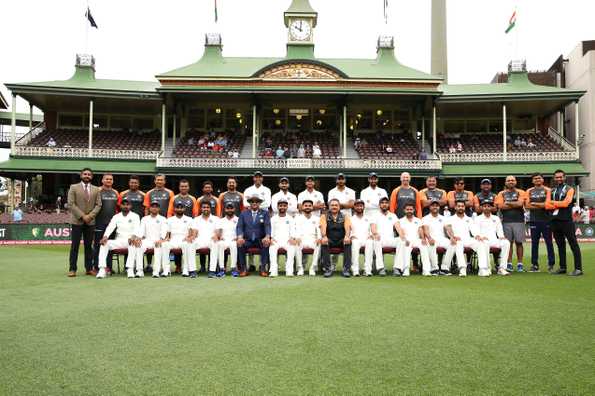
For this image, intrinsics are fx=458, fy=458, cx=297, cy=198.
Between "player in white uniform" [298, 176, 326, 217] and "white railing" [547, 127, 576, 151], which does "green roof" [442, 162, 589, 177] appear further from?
"player in white uniform" [298, 176, 326, 217]

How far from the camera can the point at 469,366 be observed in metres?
3.62

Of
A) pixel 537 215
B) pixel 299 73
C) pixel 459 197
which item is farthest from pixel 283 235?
pixel 299 73

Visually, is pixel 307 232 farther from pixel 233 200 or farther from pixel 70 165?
pixel 70 165

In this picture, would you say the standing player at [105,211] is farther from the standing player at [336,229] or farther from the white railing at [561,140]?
the white railing at [561,140]

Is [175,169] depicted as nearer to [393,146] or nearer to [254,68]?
[254,68]

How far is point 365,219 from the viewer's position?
1008cm

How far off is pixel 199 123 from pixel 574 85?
33.0m

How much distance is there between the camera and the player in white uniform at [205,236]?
957 cm

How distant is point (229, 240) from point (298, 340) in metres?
5.78

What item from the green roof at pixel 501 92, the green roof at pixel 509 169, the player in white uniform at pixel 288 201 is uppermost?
the green roof at pixel 501 92

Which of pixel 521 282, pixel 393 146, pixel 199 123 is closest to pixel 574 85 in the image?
pixel 393 146

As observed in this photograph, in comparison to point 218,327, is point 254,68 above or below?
above

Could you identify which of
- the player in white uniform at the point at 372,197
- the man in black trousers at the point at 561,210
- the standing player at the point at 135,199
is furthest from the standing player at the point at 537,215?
the standing player at the point at 135,199

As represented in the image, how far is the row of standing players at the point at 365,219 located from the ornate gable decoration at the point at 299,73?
1824 cm
